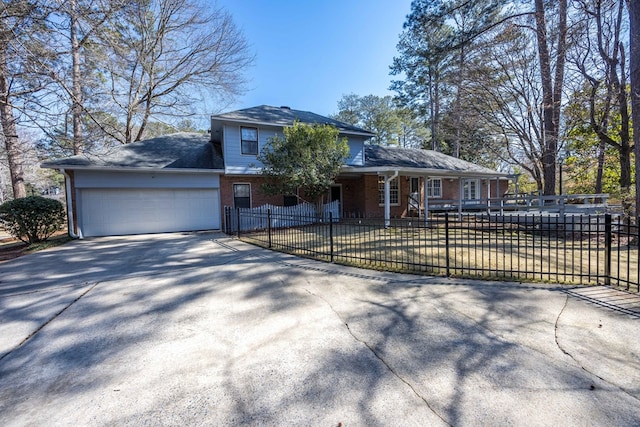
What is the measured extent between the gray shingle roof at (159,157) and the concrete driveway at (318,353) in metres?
7.77

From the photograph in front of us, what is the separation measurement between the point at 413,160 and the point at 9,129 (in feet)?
63.5

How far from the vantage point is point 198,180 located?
1388 centimetres

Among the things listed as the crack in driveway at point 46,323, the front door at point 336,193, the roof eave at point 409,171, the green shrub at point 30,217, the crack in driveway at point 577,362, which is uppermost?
the roof eave at point 409,171

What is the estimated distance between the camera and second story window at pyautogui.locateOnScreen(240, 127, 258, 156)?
1459 cm

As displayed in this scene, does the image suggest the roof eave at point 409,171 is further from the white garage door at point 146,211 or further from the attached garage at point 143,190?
the white garage door at point 146,211

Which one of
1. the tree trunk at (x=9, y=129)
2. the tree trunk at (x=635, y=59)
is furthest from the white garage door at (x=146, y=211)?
the tree trunk at (x=635, y=59)

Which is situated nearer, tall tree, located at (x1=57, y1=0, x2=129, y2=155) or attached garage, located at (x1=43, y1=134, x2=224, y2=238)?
tall tree, located at (x1=57, y1=0, x2=129, y2=155)

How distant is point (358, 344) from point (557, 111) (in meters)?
15.6

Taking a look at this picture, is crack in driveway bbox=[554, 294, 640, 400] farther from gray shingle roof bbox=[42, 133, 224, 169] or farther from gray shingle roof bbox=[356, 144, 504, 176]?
gray shingle roof bbox=[356, 144, 504, 176]

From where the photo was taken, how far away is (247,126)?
14.6 metres

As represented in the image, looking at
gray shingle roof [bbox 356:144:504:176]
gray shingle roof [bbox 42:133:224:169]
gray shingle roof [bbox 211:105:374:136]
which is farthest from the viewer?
gray shingle roof [bbox 356:144:504:176]

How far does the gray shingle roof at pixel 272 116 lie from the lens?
46.6ft

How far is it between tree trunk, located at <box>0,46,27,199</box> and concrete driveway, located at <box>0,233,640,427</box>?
6.41 metres

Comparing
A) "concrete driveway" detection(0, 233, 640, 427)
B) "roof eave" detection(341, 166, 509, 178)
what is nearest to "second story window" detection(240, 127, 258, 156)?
"roof eave" detection(341, 166, 509, 178)
